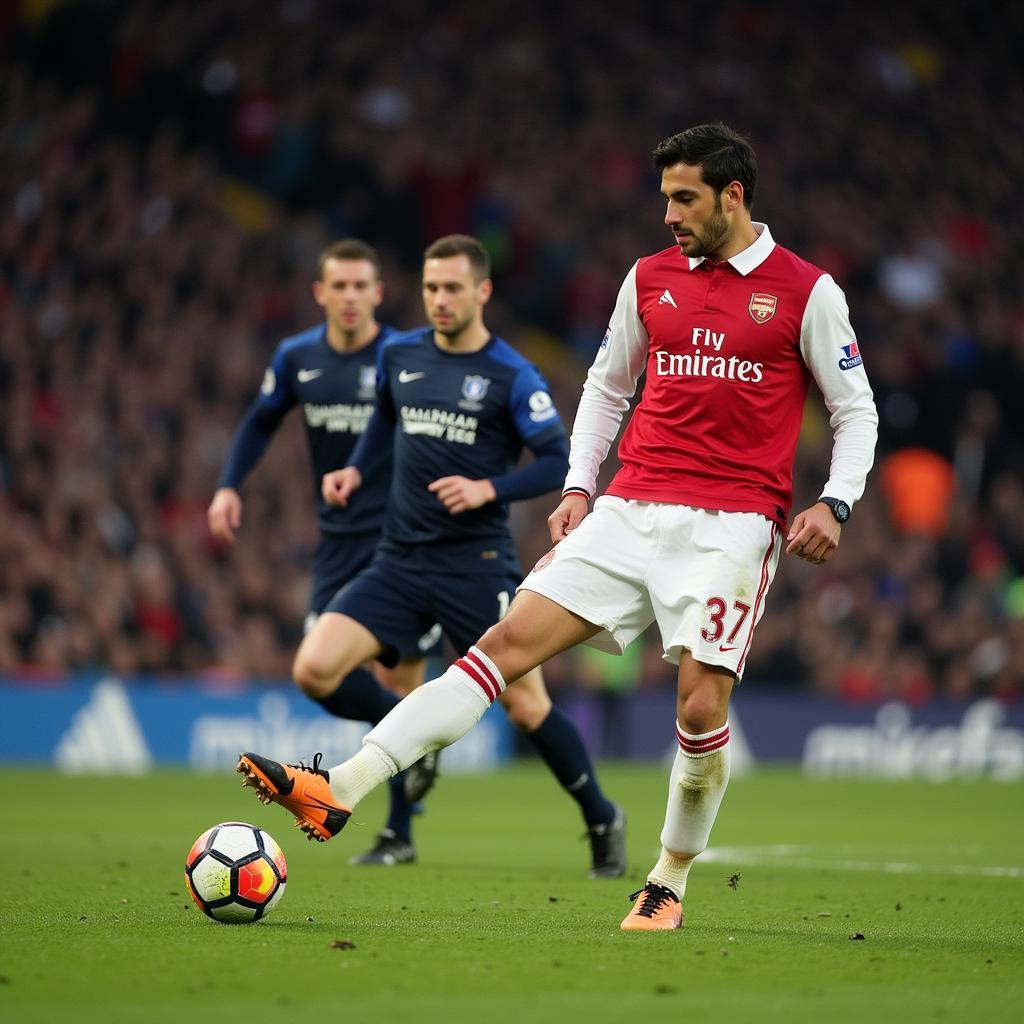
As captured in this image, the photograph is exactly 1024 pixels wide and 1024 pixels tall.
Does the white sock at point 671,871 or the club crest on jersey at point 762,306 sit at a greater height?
the club crest on jersey at point 762,306

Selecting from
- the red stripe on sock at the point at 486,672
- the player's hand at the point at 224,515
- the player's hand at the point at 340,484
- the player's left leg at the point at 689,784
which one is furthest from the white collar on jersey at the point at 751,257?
the player's hand at the point at 224,515

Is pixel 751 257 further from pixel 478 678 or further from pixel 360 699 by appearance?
pixel 360 699

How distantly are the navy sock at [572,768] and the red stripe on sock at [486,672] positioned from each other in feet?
7.09

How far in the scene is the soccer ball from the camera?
5621mm

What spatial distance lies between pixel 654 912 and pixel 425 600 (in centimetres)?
248

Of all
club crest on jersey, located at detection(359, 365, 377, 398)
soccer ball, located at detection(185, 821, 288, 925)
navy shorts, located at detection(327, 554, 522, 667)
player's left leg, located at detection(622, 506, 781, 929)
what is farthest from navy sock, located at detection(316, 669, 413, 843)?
player's left leg, located at detection(622, 506, 781, 929)

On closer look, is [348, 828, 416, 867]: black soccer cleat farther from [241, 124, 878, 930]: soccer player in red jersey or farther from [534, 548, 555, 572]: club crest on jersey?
[534, 548, 555, 572]: club crest on jersey

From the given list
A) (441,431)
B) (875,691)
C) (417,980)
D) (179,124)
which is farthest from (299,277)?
(417,980)

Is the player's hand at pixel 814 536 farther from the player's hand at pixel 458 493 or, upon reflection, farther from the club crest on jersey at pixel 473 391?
the club crest on jersey at pixel 473 391

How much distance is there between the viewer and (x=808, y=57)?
27125mm

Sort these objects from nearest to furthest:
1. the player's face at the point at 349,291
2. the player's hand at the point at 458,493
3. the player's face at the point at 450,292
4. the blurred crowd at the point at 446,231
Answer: the player's hand at the point at 458,493, the player's face at the point at 450,292, the player's face at the point at 349,291, the blurred crowd at the point at 446,231

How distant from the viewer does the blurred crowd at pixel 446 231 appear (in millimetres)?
16984

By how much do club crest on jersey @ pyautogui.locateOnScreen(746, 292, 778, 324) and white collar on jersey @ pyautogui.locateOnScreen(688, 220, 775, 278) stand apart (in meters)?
0.10

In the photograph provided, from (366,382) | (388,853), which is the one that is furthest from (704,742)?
(366,382)
